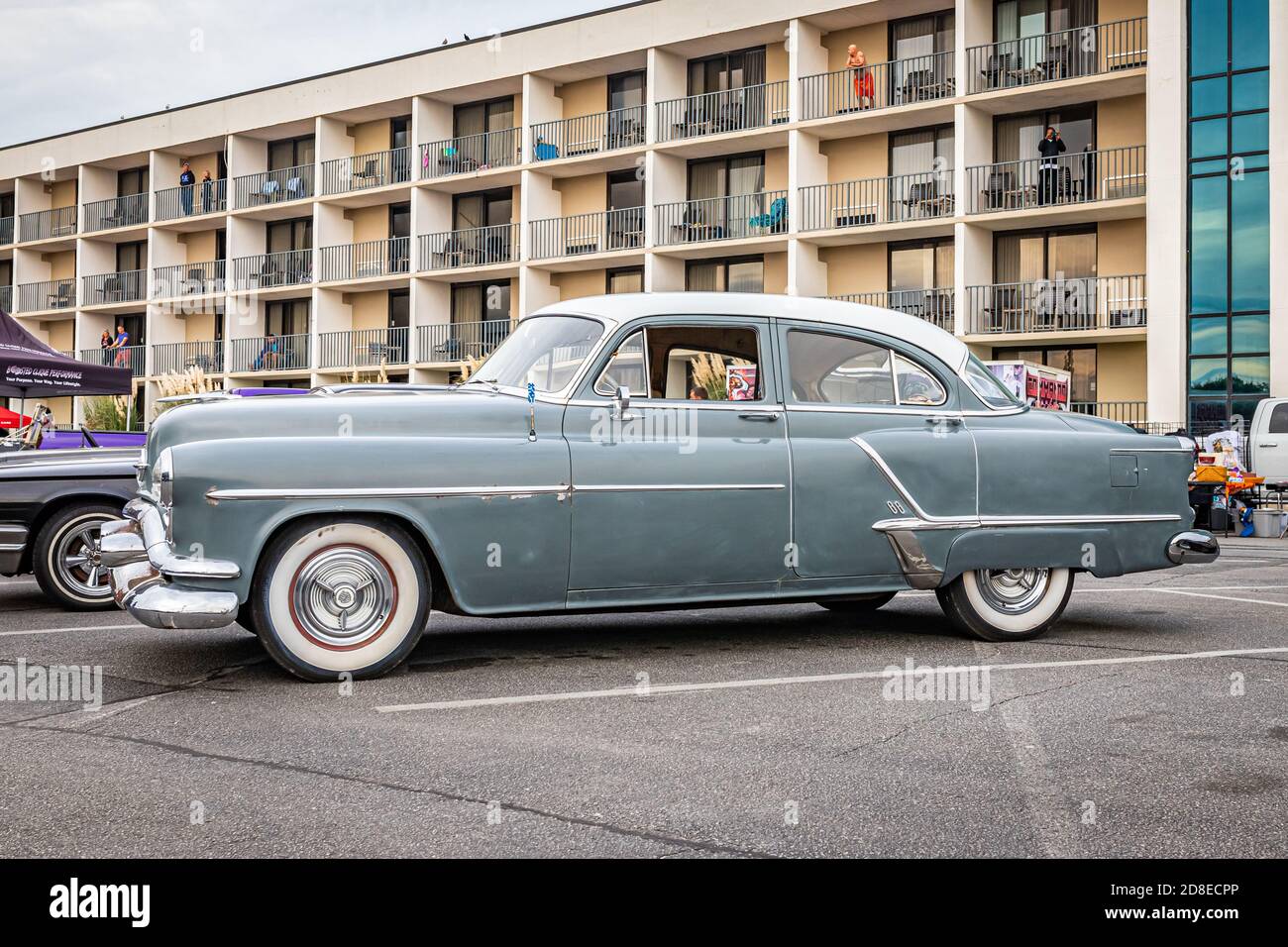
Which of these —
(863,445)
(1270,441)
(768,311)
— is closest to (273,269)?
(1270,441)

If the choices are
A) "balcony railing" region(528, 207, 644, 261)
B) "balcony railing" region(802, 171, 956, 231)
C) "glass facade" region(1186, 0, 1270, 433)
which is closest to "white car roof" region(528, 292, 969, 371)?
"glass facade" region(1186, 0, 1270, 433)

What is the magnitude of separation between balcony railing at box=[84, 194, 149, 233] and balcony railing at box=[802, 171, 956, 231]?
1018 inches

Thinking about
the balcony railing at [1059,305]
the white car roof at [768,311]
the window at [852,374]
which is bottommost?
the window at [852,374]

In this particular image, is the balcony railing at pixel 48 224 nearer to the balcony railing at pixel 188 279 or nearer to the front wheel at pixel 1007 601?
the balcony railing at pixel 188 279

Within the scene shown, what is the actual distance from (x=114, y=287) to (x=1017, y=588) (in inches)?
1809

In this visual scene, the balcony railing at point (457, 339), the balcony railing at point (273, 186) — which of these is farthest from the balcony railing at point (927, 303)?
the balcony railing at point (273, 186)

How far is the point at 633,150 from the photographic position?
114 feet

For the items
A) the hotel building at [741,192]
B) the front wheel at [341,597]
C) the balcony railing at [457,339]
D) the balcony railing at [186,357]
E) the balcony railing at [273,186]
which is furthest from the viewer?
the balcony railing at [186,357]

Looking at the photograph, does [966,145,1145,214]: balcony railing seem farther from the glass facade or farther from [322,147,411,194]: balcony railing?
[322,147,411,194]: balcony railing

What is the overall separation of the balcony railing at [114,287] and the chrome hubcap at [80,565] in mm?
39812

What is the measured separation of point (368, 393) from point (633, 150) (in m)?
29.1

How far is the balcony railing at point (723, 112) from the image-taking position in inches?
1312
